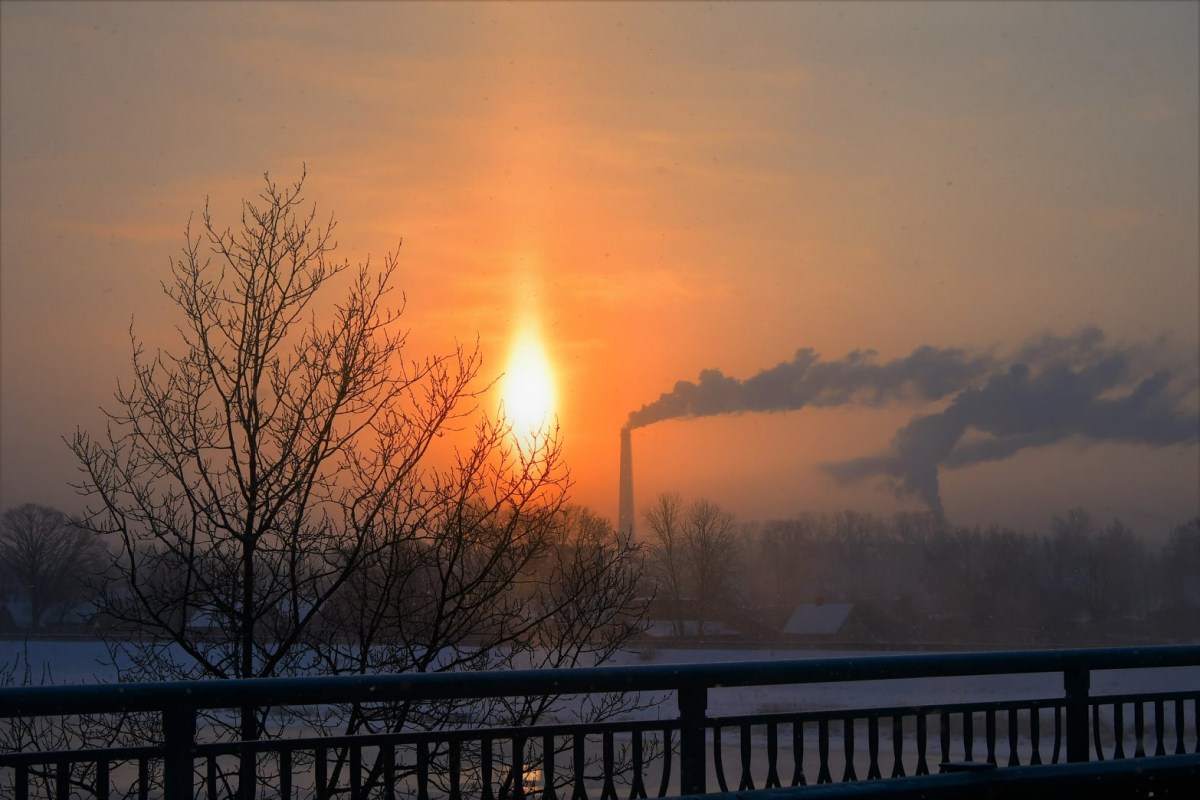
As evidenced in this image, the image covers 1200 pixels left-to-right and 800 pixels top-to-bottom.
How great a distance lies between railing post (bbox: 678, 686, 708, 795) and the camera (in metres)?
4.56

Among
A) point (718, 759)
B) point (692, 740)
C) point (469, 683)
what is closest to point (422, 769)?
point (469, 683)

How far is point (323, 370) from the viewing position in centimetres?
1133

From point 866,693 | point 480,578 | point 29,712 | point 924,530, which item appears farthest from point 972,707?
point 924,530

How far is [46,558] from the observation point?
13.0m

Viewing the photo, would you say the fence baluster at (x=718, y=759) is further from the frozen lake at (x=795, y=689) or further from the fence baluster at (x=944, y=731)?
the frozen lake at (x=795, y=689)

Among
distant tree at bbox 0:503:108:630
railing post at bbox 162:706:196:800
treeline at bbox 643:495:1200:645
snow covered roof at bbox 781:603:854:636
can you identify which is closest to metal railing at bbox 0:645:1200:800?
railing post at bbox 162:706:196:800

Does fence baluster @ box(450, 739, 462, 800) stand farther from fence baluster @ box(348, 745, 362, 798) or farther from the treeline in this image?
the treeline

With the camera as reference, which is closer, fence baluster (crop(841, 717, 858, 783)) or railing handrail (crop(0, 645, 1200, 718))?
railing handrail (crop(0, 645, 1200, 718))

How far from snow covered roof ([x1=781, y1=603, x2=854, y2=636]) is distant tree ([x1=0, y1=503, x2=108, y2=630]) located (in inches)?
1531

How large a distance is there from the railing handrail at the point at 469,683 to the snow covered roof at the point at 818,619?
44765 millimetres

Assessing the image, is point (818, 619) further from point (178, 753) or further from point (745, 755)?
point (178, 753)

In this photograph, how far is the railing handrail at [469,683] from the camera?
3.68m

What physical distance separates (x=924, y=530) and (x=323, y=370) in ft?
234

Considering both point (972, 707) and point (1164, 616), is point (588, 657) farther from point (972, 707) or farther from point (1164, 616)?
point (1164, 616)
